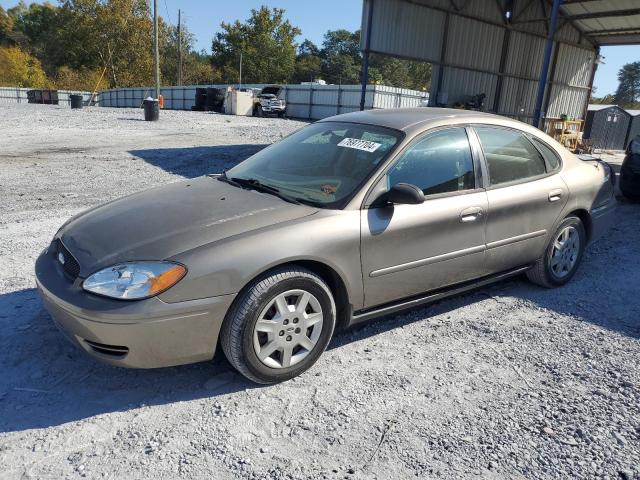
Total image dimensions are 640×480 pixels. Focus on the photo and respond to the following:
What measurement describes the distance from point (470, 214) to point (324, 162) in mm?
1125

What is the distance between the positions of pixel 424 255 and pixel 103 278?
2018 mm

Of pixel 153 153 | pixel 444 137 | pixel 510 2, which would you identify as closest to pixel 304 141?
pixel 444 137

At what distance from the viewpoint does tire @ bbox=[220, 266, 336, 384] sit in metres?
2.76

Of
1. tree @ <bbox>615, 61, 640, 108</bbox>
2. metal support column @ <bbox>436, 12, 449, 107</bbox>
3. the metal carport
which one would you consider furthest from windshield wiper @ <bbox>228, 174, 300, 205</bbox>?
tree @ <bbox>615, 61, 640, 108</bbox>

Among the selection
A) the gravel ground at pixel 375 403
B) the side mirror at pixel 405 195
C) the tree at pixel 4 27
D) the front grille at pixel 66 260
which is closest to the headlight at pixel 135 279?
the front grille at pixel 66 260

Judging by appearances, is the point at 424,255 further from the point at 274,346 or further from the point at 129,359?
the point at 129,359

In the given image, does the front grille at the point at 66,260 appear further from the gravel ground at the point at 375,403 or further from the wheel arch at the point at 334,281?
the wheel arch at the point at 334,281

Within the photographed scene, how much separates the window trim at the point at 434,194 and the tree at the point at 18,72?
69.0 metres

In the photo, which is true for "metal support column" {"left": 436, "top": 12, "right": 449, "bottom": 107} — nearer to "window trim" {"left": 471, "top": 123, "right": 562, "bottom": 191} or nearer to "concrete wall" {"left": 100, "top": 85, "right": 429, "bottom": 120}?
"concrete wall" {"left": 100, "top": 85, "right": 429, "bottom": 120}

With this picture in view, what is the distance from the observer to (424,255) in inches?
136

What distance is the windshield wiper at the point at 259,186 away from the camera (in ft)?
10.8

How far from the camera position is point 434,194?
11.6 ft

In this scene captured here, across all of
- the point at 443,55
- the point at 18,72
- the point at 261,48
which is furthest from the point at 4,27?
the point at 443,55

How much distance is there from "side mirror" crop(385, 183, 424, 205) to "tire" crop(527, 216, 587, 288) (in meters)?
1.85
